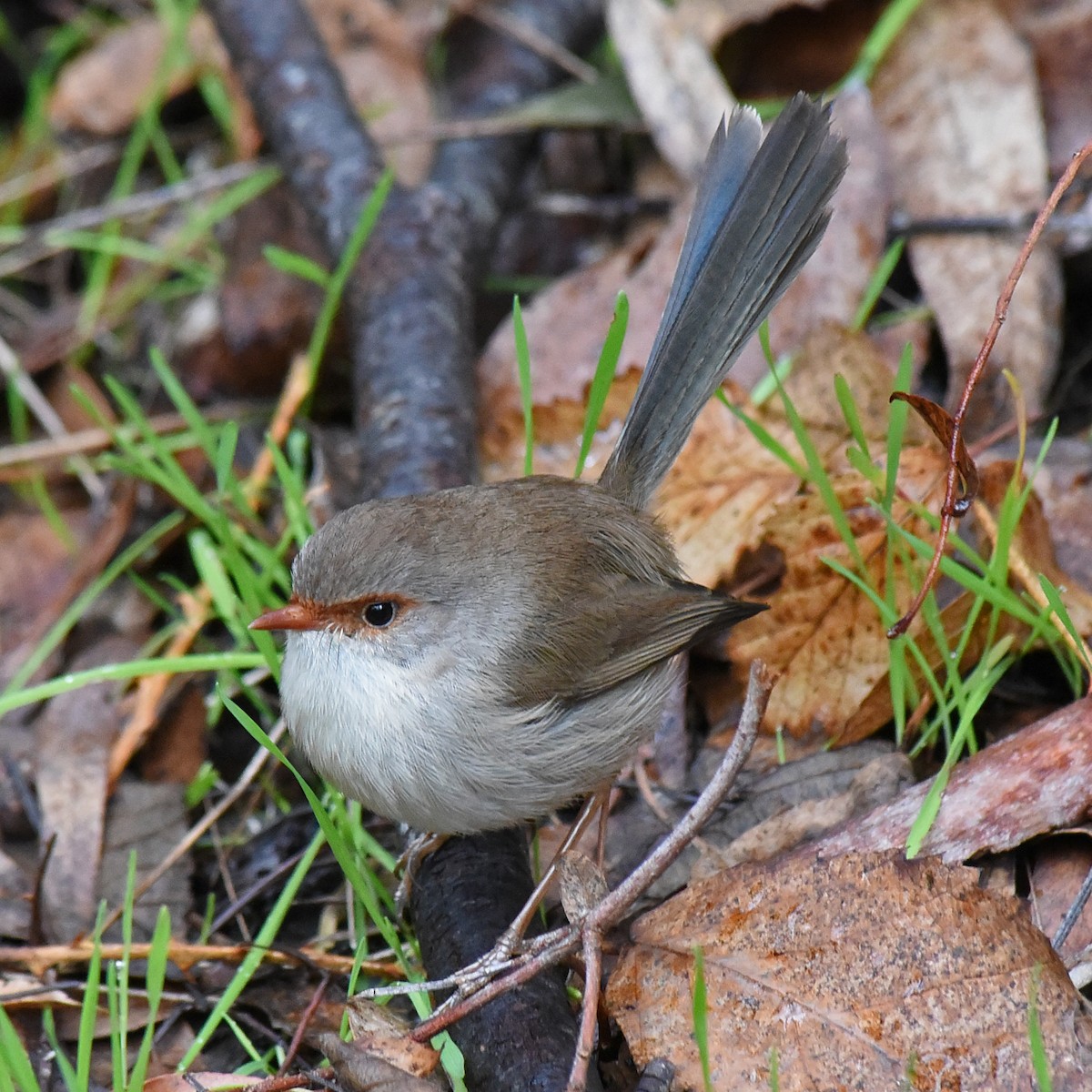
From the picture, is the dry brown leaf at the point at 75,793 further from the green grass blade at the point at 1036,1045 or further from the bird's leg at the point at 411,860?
the green grass blade at the point at 1036,1045

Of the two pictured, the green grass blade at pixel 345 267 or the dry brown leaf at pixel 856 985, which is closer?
the dry brown leaf at pixel 856 985

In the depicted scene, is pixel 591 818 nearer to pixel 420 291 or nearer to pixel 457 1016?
pixel 457 1016

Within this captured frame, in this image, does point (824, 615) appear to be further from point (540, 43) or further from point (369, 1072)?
point (540, 43)

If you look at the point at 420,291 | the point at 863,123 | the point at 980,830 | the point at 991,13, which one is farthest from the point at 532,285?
the point at 980,830

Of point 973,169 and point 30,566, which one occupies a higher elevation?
point 973,169

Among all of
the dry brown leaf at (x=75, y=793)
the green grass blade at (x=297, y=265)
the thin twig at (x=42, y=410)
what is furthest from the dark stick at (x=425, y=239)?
the thin twig at (x=42, y=410)

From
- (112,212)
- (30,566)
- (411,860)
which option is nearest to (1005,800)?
(411,860)
